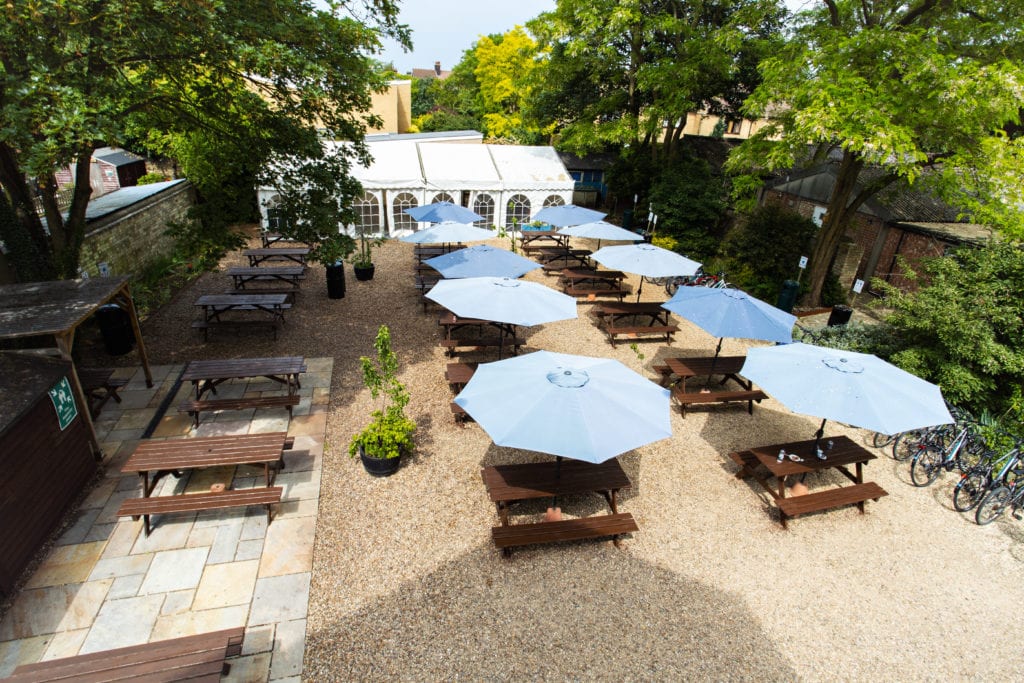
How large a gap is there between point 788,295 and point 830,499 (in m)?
8.72

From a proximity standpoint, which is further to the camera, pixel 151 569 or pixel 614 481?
pixel 614 481

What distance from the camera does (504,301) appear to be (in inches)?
318

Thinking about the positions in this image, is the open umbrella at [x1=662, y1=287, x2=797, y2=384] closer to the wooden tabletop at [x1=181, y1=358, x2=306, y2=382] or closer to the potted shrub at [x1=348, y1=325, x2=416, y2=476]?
the potted shrub at [x1=348, y1=325, x2=416, y2=476]

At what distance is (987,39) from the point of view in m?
11.1

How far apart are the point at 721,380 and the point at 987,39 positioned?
33.2 ft

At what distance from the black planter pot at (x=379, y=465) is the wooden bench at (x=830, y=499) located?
5253mm

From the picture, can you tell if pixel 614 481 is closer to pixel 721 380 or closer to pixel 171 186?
pixel 721 380

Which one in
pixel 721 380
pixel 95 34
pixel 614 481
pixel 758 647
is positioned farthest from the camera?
pixel 721 380

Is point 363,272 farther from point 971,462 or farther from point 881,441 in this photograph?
point 971,462

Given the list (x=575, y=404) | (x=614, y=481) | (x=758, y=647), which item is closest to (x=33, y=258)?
(x=575, y=404)

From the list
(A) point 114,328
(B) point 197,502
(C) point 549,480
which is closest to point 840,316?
(C) point 549,480

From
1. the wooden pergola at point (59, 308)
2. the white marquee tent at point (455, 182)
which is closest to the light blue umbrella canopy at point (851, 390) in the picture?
the wooden pergola at point (59, 308)

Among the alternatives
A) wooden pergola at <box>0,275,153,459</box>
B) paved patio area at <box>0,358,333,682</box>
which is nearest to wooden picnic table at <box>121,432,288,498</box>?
paved patio area at <box>0,358,333,682</box>

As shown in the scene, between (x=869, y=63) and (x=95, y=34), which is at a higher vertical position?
(x=869, y=63)
